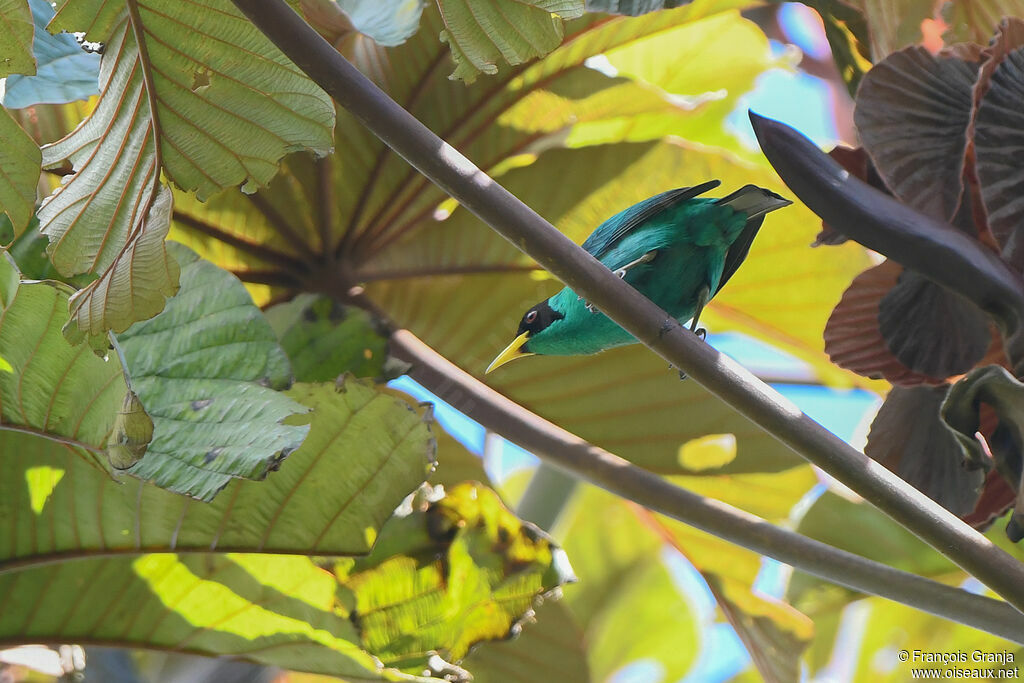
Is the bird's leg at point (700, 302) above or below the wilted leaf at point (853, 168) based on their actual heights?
below

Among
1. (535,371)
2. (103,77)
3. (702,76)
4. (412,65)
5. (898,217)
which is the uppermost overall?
(702,76)

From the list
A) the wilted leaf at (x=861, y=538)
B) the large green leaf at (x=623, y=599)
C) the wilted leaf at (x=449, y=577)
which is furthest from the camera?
the large green leaf at (x=623, y=599)

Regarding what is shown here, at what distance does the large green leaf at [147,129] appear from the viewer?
114 centimetres

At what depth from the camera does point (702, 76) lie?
88.4 inches

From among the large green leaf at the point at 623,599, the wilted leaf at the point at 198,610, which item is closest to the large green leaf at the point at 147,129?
the wilted leaf at the point at 198,610

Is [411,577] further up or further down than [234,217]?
further down

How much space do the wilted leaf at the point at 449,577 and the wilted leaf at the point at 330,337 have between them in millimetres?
270

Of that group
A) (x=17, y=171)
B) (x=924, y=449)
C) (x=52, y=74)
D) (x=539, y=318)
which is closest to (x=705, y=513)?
(x=924, y=449)

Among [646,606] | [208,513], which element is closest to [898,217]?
[208,513]

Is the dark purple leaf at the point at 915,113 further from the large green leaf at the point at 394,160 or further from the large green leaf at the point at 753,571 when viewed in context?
the large green leaf at the point at 753,571

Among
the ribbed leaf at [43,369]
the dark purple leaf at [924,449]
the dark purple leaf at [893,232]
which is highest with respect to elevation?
the dark purple leaf at [893,232]

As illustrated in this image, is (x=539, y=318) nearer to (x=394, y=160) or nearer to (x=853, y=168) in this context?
(x=394, y=160)

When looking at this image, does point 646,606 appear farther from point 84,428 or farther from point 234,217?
point 84,428

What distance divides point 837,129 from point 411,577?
71.9 inches
